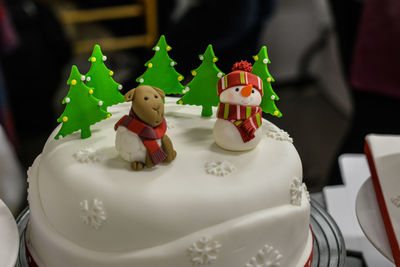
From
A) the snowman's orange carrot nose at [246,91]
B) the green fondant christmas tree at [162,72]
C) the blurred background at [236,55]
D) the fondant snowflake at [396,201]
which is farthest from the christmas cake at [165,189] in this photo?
the blurred background at [236,55]

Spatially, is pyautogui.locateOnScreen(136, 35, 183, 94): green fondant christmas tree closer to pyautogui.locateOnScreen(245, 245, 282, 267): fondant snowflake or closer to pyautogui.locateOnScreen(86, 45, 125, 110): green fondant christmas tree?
pyautogui.locateOnScreen(86, 45, 125, 110): green fondant christmas tree

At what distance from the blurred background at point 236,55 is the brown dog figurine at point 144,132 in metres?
0.92

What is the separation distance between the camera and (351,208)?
1.64 meters

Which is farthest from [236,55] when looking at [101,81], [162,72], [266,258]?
[266,258]

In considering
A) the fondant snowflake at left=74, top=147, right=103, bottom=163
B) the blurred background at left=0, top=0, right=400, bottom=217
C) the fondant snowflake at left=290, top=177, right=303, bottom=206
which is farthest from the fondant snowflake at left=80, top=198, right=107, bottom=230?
the blurred background at left=0, top=0, right=400, bottom=217

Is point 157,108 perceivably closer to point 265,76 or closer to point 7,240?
point 265,76

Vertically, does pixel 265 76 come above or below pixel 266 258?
above

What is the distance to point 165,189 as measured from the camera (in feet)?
3.65

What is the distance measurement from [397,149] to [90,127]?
3.01ft

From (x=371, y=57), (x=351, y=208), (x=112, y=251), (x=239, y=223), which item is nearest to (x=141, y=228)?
(x=112, y=251)

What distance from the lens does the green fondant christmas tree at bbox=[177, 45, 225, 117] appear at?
1.35 metres

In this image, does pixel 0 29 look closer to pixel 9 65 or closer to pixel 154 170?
pixel 9 65

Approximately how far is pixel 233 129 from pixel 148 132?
21 centimetres

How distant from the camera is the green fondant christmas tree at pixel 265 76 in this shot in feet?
4.27
